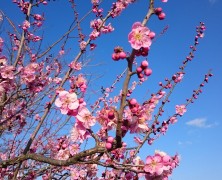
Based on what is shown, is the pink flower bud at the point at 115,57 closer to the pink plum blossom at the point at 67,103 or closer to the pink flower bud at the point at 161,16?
the pink flower bud at the point at 161,16

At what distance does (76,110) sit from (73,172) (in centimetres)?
347

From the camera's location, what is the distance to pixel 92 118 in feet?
8.04

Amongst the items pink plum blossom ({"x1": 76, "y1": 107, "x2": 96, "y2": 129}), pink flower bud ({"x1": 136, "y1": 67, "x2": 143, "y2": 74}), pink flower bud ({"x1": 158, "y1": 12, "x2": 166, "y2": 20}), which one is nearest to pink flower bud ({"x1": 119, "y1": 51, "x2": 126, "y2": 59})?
pink flower bud ({"x1": 136, "y1": 67, "x2": 143, "y2": 74})

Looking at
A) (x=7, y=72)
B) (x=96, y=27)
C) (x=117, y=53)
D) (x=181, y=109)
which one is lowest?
(x=117, y=53)

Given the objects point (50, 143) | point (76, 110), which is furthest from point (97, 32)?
point (76, 110)

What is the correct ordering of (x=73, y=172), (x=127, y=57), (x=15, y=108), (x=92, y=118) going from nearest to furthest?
1. (x=127, y=57)
2. (x=92, y=118)
3. (x=73, y=172)
4. (x=15, y=108)

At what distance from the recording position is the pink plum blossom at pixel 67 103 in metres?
2.48

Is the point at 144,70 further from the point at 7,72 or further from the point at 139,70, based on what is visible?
the point at 7,72

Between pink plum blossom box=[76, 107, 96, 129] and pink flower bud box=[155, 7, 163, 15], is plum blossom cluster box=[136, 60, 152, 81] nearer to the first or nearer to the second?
pink flower bud box=[155, 7, 163, 15]

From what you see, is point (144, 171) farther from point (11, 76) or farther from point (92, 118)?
point (11, 76)

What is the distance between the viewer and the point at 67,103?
2520 millimetres

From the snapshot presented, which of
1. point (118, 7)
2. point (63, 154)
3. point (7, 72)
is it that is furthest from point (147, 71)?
point (118, 7)

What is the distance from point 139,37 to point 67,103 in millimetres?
862

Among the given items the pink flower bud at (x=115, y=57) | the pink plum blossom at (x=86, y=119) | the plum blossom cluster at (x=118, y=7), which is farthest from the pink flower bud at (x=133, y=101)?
the plum blossom cluster at (x=118, y=7)
